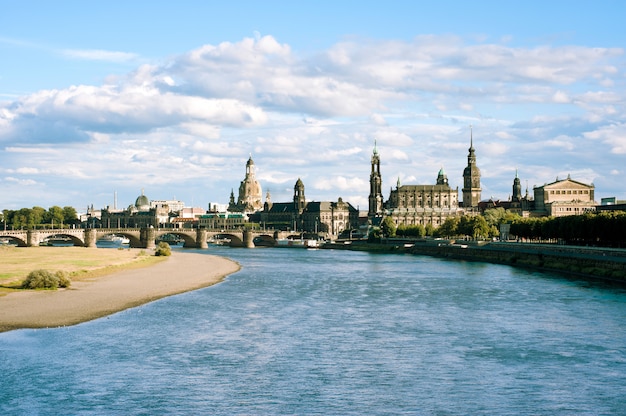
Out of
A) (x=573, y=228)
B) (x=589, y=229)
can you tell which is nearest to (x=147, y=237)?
(x=573, y=228)

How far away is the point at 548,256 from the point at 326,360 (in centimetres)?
6886

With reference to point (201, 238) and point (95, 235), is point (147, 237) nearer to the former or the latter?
point (95, 235)

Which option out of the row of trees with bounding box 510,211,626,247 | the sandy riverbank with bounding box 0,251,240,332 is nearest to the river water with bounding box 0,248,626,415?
the sandy riverbank with bounding box 0,251,240,332

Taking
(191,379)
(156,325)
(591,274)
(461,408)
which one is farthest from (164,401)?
(591,274)

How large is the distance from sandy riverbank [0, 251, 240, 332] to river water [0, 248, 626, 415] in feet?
5.50

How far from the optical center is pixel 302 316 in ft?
158

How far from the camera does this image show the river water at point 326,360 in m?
27.4

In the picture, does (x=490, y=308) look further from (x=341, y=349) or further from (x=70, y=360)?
(x=70, y=360)

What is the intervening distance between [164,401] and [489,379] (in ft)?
40.5

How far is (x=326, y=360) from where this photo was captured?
33969mm

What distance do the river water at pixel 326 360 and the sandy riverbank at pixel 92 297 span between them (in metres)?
1.68

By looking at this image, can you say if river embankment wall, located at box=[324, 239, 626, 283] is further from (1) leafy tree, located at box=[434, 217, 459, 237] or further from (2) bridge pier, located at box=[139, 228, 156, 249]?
(2) bridge pier, located at box=[139, 228, 156, 249]

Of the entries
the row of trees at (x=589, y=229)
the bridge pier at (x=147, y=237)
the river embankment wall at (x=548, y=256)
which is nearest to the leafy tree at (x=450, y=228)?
the river embankment wall at (x=548, y=256)

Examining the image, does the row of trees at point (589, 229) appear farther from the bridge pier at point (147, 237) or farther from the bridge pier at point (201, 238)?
the bridge pier at point (201, 238)
